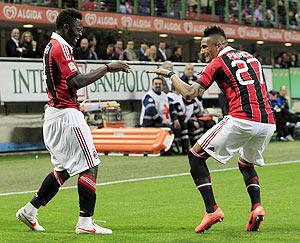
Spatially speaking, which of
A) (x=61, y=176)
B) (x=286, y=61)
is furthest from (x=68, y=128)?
(x=286, y=61)

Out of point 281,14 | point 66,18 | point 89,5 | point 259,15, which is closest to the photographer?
point 66,18

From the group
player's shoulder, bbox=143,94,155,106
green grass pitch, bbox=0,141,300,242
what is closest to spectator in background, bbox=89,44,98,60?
player's shoulder, bbox=143,94,155,106

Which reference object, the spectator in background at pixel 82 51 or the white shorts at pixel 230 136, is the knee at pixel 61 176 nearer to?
the white shorts at pixel 230 136

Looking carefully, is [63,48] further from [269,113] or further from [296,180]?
[296,180]

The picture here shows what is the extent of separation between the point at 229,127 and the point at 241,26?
2747cm

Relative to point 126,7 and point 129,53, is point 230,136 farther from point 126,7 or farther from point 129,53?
point 126,7

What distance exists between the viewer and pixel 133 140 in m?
Result: 21.0

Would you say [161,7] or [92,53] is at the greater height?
[161,7]

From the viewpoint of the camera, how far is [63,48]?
28.9ft

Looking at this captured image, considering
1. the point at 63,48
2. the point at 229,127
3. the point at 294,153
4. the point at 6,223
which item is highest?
the point at 63,48

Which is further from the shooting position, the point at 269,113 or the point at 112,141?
the point at 112,141

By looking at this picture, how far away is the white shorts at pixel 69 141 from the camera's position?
8.80m

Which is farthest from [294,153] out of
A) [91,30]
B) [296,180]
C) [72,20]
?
[72,20]

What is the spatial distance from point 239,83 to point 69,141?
71.5 inches
